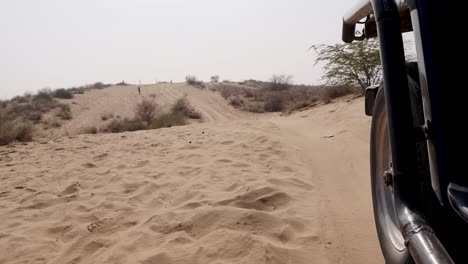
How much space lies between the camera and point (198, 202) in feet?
10.7

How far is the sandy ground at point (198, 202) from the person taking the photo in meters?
2.43

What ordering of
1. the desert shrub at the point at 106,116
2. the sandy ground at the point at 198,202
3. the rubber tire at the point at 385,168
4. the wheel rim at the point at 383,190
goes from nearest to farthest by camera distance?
the rubber tire at the point at 385,168, the wheel rim at the point at 383,190, the sandy ground at the point at 198,202, the desert shrub at the point at 106,116

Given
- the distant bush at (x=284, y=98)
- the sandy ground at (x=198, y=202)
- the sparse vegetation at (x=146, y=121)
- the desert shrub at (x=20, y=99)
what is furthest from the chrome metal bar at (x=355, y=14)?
the desert shrub at (x=20, y=99)

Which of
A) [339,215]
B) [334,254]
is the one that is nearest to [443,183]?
[334,254]

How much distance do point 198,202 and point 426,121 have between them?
2403 mm

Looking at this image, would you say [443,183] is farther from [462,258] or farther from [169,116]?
[169,116]

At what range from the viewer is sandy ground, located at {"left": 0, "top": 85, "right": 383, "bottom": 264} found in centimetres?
243

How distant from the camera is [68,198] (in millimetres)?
3846

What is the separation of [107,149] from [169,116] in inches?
332

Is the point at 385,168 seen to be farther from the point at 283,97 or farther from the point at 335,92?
the point at 283,97

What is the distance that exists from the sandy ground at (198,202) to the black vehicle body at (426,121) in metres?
1.19

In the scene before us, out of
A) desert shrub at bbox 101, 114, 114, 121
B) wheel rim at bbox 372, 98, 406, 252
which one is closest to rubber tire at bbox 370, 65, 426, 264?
wheel rim at bbox 372, 98, 406, 252

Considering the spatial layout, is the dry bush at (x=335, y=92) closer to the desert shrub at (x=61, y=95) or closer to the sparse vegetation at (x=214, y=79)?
the desert shrub at (x=61, y=95)

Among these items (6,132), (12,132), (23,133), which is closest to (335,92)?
(23,133)
